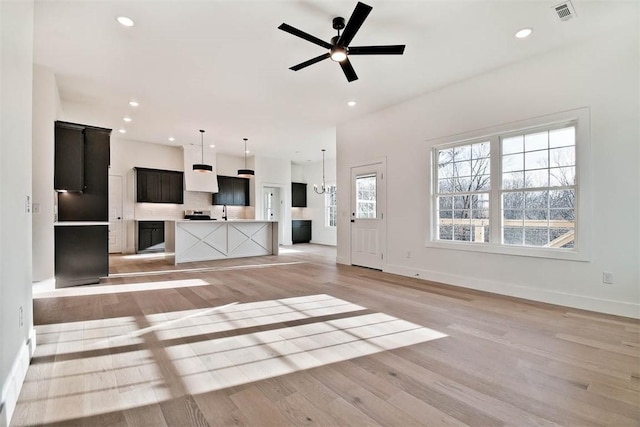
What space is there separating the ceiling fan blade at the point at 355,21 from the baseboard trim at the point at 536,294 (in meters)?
3.60

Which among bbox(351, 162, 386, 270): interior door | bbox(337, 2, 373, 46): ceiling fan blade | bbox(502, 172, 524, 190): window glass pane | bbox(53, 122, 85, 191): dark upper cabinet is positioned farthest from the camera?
bbox(351, 162, 386, 270): interior door

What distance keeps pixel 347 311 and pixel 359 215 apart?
3.19 meters

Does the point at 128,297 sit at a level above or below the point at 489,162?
below

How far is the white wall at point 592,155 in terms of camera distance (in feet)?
10.3

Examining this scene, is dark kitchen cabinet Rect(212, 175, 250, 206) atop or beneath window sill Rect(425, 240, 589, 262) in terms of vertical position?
atop

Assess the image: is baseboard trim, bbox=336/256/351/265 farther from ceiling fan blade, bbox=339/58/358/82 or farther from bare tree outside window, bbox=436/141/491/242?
ceiling fan blade, bbox=339/58/358/82

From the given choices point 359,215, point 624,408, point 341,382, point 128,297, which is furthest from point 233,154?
point 624,408

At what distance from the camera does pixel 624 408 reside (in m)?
1.62

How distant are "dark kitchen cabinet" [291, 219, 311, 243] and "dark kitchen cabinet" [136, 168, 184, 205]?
4076mm

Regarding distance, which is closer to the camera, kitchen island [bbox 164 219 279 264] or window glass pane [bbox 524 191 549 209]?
window glass pane [bbox 524 191 549 209]

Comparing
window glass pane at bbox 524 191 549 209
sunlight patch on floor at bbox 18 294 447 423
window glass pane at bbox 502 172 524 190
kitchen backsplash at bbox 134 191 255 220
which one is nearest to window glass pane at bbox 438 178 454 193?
window glass pane at bbox 502 172 524 190

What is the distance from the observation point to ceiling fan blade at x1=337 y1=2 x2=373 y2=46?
2.44 metres

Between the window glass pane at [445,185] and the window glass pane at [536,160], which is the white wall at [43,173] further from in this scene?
the window glass pane at [536,160]

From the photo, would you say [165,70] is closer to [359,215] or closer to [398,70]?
[398,70]
